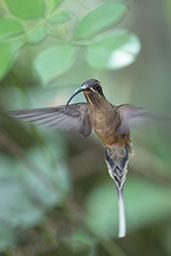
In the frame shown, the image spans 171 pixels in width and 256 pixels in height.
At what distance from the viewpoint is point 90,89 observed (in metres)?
1.10

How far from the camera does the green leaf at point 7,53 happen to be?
4.35 ft

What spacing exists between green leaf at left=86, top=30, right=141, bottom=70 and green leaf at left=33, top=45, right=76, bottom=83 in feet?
0.24

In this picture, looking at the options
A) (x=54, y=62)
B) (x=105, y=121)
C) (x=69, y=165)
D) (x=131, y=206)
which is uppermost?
(x=54, y=62)

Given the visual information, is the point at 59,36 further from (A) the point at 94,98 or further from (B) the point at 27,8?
(A) the point at 94,98

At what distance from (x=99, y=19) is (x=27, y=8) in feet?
0.69

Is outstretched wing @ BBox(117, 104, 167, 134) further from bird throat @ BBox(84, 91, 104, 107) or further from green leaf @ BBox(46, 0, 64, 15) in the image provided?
green leaf @ BBox(46, 0, 64, 15)

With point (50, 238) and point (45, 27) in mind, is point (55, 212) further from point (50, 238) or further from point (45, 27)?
point (45, 27)

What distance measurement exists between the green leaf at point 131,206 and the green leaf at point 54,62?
124 centimetres

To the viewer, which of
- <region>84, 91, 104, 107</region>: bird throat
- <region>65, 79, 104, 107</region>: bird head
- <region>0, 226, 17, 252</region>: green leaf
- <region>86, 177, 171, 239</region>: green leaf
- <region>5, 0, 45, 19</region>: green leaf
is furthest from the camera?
<region>86, 177, 171, 239</region>: green leaf

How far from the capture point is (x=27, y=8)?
1.28 metres

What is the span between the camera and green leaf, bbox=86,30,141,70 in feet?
4.44

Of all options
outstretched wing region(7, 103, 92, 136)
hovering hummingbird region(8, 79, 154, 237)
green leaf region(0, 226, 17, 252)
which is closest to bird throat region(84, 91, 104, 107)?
hovering hummingbird region(8, 79, 154, 237)

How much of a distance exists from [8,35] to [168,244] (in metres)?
1.58

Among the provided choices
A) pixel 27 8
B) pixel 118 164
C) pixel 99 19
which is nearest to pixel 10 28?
pixel 27 8
